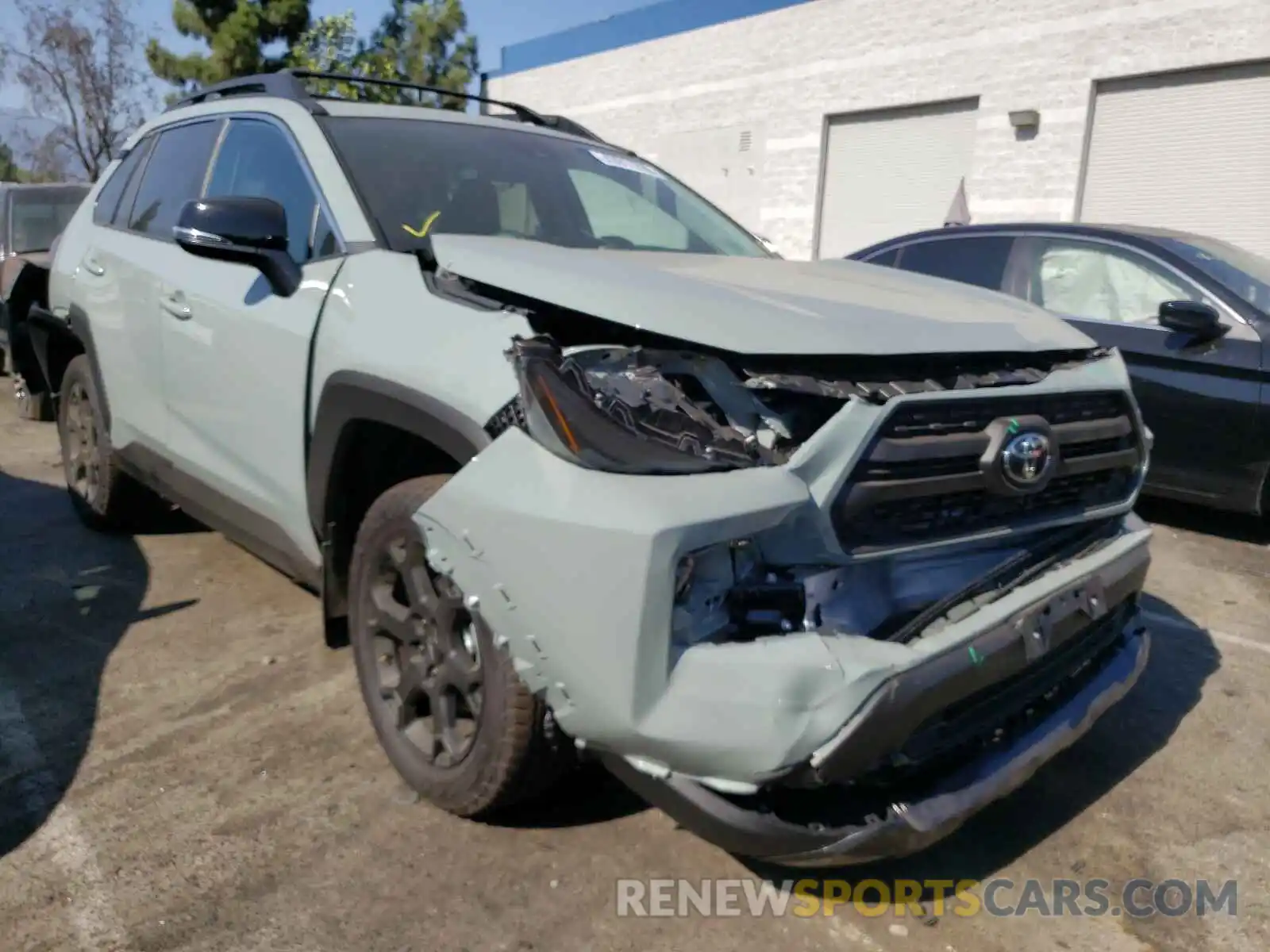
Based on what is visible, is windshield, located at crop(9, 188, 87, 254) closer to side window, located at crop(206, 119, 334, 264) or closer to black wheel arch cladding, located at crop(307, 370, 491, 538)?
side window, located at crop(206, 119, 334, 264)

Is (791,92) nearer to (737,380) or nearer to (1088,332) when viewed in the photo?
(1088,332)

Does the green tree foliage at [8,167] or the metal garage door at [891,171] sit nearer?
the metal garage door at [891,171]

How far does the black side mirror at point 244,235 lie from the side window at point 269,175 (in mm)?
72

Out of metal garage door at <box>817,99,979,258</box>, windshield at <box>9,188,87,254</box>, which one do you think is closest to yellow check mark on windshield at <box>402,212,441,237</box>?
windshield at <box>9,188,87,254</box>

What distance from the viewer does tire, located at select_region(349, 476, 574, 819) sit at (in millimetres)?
2262

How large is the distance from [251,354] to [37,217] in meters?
8.60

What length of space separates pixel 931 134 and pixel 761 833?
49.3 feet

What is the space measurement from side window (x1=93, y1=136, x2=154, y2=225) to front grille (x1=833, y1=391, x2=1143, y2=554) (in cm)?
384

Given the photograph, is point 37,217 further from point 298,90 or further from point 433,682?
point 433,682

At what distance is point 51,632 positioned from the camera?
12.4 feet

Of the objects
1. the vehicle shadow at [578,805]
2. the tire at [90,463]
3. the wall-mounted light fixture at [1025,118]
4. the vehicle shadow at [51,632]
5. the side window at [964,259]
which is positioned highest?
the wall-mounted light fixture at [1025,118]

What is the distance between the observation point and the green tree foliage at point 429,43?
30.4 meters

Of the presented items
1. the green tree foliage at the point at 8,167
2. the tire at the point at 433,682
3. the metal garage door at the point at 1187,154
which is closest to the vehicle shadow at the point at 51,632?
the tire at the point at 433,682

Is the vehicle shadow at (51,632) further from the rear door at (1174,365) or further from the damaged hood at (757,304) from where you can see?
the rear door at (1174,365)
